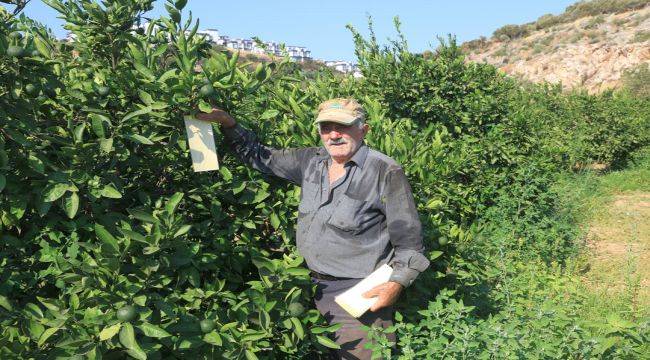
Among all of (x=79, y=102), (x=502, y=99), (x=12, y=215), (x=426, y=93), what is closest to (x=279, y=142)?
(x=79, y=102)

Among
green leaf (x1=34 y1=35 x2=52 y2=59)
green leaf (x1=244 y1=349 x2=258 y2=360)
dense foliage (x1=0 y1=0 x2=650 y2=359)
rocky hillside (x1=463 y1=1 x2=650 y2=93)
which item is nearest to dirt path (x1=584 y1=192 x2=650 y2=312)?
dense foliage (x1=0 y1=0 x2=650 y2=359)

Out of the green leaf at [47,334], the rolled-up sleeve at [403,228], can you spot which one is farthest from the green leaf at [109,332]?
the rolled-up sleeve at [403,228]

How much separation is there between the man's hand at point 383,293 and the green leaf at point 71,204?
1173 mm

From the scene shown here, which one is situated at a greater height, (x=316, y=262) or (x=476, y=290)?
(x=316, y=262)

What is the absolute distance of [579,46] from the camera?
35.4 meters

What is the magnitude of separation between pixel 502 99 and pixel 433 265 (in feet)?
12.5

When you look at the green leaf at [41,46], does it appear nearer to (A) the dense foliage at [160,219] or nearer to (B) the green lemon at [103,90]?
(A) the dense foliage at [160,219]

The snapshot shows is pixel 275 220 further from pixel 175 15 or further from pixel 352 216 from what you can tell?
pixel 175 15

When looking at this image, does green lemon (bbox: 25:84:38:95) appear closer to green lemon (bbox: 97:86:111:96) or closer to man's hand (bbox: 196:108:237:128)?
green lemon (bbox: 97:86:111:96)

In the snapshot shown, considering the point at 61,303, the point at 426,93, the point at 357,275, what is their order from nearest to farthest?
the point at 61,303
the point at 357,275
the point at 426,93

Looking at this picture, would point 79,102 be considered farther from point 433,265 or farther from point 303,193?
point 433,265

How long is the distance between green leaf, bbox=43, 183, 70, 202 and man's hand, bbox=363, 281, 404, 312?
4.04ft

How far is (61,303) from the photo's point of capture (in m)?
1.74

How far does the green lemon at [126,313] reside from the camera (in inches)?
63.0
